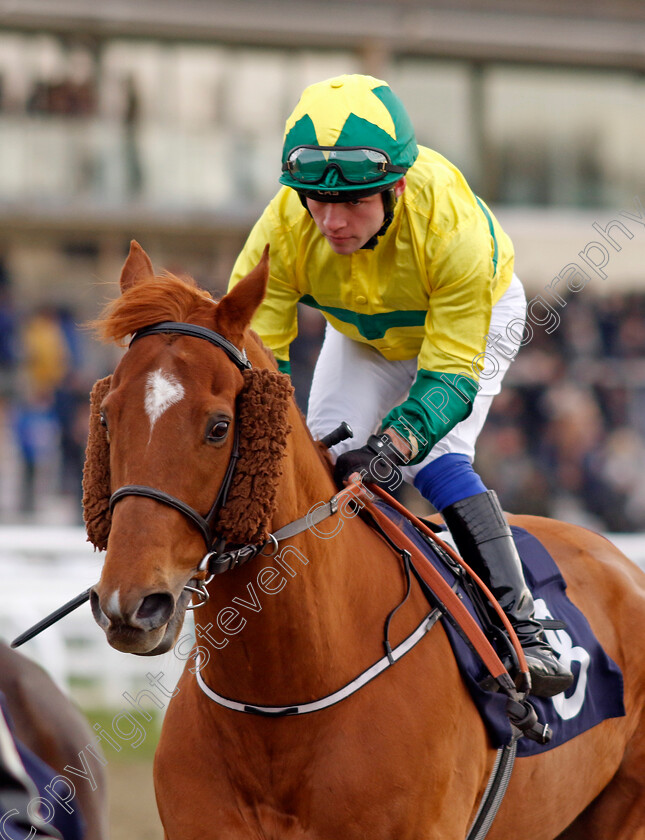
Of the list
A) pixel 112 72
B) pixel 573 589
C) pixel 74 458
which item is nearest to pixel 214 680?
pixel 573 589

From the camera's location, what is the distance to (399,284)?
296cm

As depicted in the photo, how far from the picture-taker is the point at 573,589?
11.5 feet

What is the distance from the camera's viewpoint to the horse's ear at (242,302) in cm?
233

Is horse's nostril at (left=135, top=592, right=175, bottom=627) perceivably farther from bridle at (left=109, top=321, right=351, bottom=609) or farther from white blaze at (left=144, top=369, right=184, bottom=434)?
white blaze at (left=144, top=369, right=184, bottom=434)

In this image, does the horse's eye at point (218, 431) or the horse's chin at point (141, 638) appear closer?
the horse's chin at point (141, 638)

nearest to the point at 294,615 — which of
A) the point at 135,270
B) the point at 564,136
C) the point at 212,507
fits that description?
the point at 212,507

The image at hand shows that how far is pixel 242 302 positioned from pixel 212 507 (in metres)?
0.45

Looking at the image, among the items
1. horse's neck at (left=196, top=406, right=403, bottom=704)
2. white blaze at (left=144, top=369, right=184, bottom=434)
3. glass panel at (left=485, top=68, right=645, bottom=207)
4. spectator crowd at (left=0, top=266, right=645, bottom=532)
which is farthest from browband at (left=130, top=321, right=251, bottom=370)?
glass panel at (left=485, top=68, right=645, bottom=207)

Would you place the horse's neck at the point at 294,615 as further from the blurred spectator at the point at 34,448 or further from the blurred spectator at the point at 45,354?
the blurred spectator at the point at 45,354

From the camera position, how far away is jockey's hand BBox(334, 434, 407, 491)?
2707 mm

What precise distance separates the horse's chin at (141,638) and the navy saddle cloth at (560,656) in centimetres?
88

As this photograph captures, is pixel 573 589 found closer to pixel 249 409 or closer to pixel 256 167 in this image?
pixel 249 409

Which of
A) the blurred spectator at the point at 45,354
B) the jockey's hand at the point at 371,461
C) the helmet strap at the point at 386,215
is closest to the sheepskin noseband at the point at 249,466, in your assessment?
the jockey's hand at the point at 371,461

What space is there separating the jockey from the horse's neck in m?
0.22
